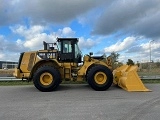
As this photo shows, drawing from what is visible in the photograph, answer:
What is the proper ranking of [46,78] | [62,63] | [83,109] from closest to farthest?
[83,109], [46,78], [62,63]

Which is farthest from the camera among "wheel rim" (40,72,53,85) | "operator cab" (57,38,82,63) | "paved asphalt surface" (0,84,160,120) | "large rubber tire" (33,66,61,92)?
"operator cab" (57,38,82,63)

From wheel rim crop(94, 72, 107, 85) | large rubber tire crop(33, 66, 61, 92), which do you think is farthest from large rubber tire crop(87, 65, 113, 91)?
large rubber tire crop(33, 66, 61, 92)

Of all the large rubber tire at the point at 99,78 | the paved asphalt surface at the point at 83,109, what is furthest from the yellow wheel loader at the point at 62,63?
the paved asphalt surface at the point at 83,109

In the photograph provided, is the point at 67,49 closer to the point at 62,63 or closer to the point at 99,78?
the point at 62,63

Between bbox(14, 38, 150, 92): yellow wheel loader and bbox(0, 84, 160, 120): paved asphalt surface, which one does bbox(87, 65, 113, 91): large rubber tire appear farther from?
bbox(0, 84, 160, 120): paved asphalt surface

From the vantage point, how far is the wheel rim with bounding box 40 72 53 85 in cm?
1458

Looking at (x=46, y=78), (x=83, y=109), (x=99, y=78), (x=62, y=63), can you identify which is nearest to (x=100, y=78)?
(x=99, y=78)

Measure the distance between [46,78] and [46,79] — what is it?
56mm

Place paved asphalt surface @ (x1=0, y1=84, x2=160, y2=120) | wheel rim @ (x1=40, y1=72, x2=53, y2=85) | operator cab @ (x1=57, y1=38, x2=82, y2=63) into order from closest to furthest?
1. paved asphalt surface @ (x1=0, y1=84, x2=160, y2=120)
2. wheel rim @ (x1=40, y1=72, x2=53, y2=85)
3. operator cab @ (x1=57, y1=38, x2=82, y2=63)

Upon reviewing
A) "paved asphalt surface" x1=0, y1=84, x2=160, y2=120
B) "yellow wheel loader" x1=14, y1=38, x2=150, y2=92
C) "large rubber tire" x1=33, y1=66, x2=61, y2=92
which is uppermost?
"yellow wheel loader" x1=14, y1=38, x2=150, y2=92

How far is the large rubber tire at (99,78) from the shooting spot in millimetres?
14479

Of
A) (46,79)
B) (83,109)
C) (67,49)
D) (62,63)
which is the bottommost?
(83,109)

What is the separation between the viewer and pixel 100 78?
1472cm

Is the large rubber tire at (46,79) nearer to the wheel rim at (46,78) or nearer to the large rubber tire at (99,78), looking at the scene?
the wheel rim at (46,78)
